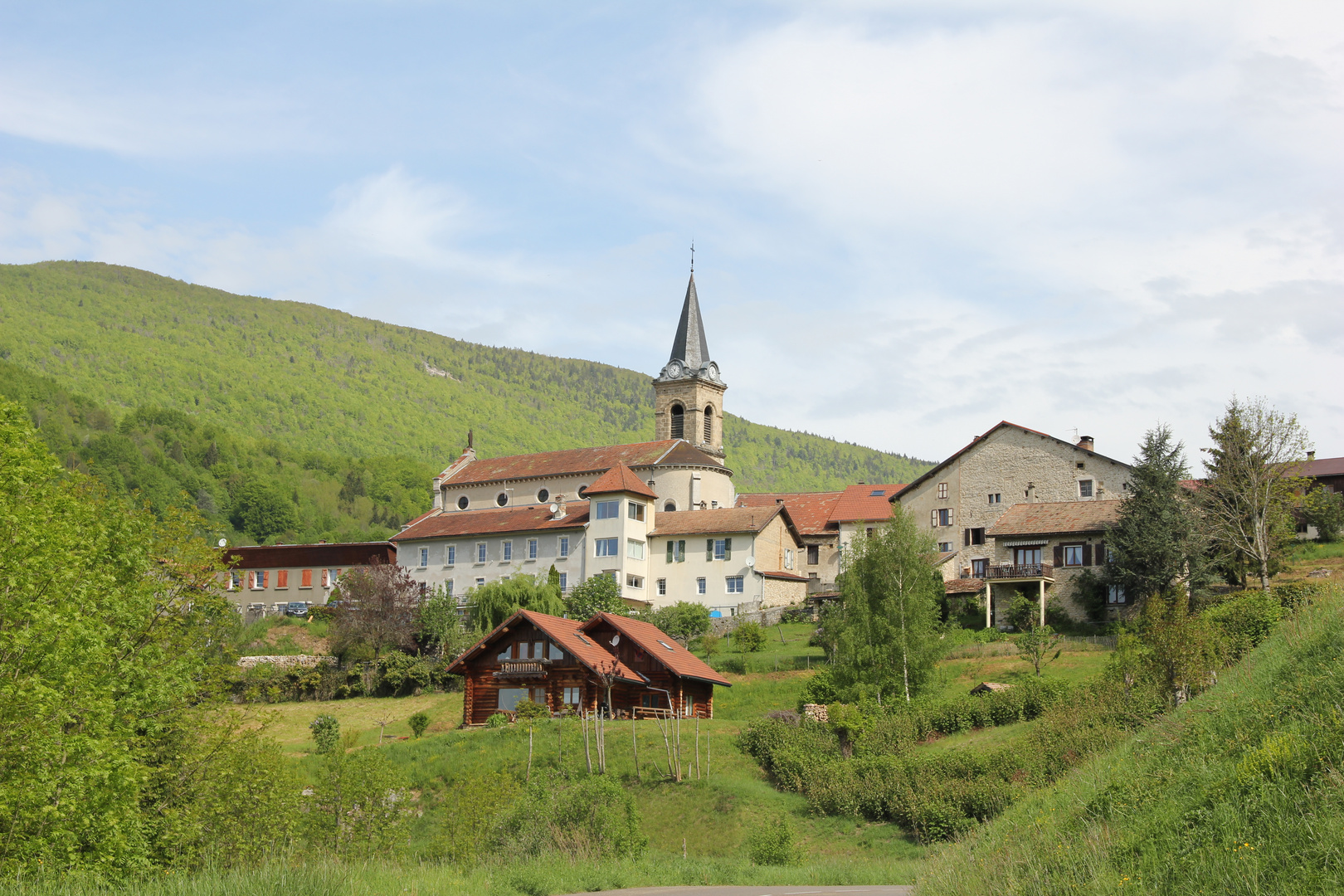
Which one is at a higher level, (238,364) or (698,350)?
(238,364)

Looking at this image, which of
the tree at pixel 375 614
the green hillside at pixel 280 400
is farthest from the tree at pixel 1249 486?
the green hillside at pixel 280 400

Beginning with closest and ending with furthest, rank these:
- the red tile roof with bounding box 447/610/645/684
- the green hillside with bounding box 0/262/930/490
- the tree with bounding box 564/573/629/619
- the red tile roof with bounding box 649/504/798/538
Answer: the red tile roof with bounding box 447/610/645/684, the tree with bounding box 564/573/629/619, the red tile roof with bounding box 649/504/798/538, the green hillside with bounding box 0/262/930/490

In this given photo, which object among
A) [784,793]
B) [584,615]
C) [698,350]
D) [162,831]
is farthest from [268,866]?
[698,350]

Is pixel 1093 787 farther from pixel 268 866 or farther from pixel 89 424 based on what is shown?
pixel 89 424

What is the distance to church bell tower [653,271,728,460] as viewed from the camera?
9575 cm

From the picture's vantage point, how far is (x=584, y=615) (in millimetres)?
62656

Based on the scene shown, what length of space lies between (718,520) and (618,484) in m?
6.16

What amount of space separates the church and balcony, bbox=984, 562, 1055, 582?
1542cm

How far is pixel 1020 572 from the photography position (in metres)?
54.8

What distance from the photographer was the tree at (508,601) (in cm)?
6206

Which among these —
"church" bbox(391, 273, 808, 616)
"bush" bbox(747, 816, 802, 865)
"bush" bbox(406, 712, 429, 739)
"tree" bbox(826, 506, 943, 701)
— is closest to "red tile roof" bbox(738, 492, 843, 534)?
"church" bbox(391, 273, 808, 616)

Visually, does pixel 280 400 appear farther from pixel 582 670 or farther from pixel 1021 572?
pixel 1021 572

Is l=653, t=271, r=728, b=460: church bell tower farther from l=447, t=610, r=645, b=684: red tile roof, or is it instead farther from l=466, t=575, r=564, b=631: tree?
l=447, t=610, r=645, b=684: red tile roof

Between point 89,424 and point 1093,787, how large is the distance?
456ft
